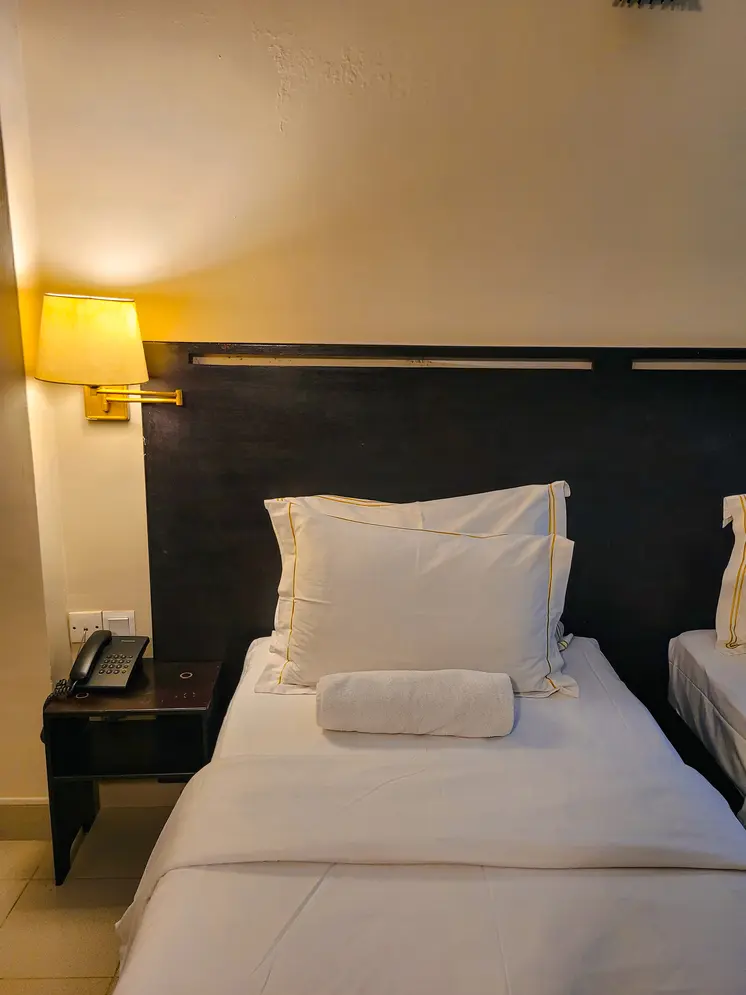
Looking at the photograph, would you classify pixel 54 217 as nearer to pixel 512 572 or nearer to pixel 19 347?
pixel 19 347

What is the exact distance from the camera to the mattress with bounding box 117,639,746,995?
896 millimetres

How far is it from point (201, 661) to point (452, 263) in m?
1.35

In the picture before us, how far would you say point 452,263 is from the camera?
185 cm

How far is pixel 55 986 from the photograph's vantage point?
1501 mm

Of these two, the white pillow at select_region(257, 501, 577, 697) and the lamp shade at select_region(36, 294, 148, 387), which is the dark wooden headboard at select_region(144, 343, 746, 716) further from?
the white pillow at select_region(257, 501, 577, 697)

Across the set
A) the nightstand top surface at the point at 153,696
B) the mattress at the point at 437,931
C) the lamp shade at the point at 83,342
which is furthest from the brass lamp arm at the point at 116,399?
the mattress at the point at 437,931

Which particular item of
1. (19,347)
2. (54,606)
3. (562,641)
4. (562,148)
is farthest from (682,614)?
(19,347)

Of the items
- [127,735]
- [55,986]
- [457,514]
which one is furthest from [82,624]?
[457,514]

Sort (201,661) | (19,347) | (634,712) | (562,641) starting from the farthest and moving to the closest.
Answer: (201,661) < (562,641) < (19,347) < (634,712)

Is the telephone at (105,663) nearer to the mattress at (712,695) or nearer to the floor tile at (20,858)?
the floor tile at (20,858)

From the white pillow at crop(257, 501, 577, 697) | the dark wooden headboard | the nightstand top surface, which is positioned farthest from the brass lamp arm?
the nightstand top surface

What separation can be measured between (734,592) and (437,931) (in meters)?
1.29

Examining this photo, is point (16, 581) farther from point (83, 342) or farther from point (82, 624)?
point (83, 342)

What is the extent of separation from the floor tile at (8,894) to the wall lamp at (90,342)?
1.35 m
